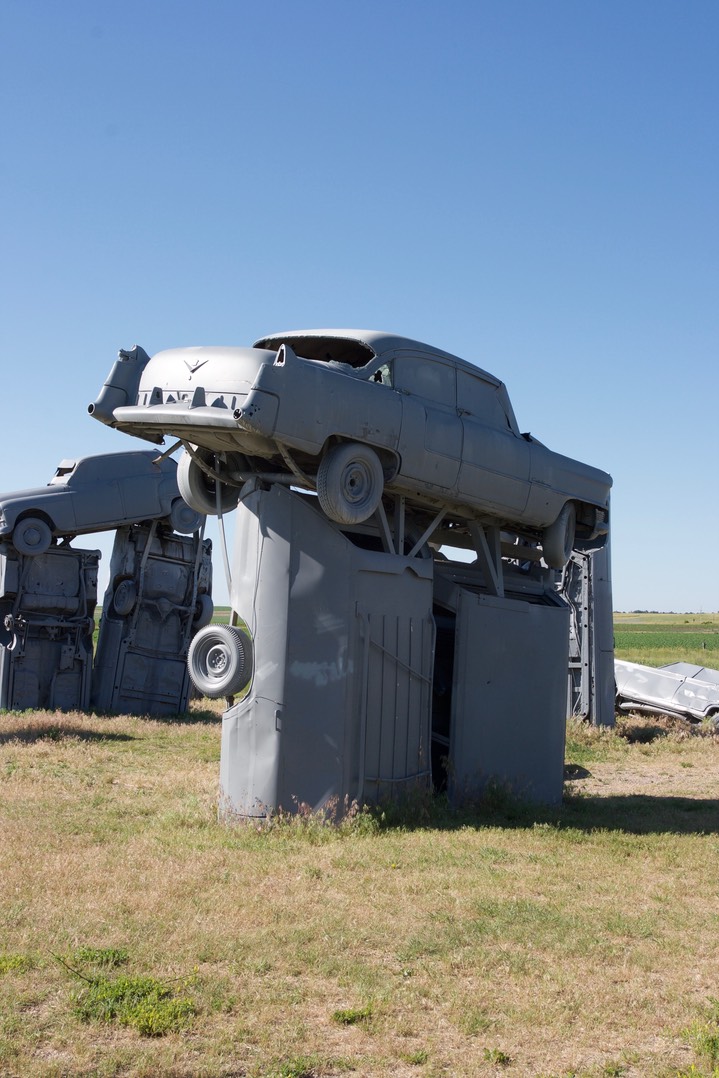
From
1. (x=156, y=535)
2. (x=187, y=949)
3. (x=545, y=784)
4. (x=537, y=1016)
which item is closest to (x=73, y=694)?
(x=156, y=535)

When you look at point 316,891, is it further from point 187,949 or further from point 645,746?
point 645,746

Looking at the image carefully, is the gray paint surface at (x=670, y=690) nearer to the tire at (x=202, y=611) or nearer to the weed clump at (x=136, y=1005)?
the tire at (x=202, y=611)

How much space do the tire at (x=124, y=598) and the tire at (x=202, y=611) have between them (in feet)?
5.23

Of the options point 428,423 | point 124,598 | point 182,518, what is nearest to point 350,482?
point 428,423

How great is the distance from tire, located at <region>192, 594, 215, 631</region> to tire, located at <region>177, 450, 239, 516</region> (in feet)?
37.6

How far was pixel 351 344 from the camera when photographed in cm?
1207

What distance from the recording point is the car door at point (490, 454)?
1220 centimetres

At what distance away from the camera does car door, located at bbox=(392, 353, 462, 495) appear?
11547mm

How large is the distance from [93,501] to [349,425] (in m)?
11.7

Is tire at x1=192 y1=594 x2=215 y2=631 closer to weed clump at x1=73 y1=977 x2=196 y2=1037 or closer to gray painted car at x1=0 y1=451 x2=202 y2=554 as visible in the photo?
gray painted car at x1=0 y1=451 x2=202 y2=554

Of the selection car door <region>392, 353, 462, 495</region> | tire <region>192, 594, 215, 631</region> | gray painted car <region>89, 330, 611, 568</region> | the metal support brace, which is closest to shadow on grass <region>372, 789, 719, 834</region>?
the metal support brace

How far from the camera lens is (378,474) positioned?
36.9 feet

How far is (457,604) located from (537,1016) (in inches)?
265

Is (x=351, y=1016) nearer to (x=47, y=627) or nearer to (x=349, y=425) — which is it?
(x=349, y=425)
